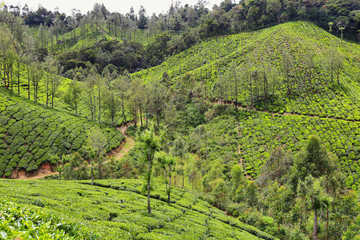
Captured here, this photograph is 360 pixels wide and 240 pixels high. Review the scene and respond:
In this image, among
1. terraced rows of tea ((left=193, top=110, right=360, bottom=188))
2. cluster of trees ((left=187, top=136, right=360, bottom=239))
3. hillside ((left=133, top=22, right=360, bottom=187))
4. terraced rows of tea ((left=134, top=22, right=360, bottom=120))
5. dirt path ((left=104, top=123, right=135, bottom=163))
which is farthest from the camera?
terraced rows of tea ((left=134, top=22, right=360, bottom=120))

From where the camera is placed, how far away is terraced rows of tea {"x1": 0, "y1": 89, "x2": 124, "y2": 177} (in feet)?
153

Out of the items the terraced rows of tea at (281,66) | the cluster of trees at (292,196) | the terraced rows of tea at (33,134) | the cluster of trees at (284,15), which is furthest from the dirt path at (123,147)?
the cluster of trees at (284,15)

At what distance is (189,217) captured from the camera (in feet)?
94.4

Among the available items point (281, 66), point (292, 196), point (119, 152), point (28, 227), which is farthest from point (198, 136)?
point (28, 227)

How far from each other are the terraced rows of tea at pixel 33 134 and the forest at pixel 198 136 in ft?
1.07

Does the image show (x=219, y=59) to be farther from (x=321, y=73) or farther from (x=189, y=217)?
(x=189, y=217)

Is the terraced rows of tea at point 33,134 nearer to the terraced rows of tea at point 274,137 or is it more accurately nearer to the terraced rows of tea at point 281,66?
the terraced rows of tea at point 274,137

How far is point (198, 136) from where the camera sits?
237 ft

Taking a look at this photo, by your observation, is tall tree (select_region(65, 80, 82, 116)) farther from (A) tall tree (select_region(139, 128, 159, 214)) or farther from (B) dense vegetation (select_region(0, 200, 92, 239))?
(B) dense vegetation (select_region(0, 200, 92, 239))

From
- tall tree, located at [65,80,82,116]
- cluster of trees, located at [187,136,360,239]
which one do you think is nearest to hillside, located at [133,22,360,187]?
cluster of trees, located at [187,136,360,239]

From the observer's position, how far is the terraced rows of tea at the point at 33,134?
153 feet

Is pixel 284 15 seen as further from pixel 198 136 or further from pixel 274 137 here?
pixel 198 136

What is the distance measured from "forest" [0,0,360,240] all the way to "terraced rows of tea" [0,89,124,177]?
326 millimetres

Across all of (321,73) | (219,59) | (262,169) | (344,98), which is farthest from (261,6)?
(262,169)
